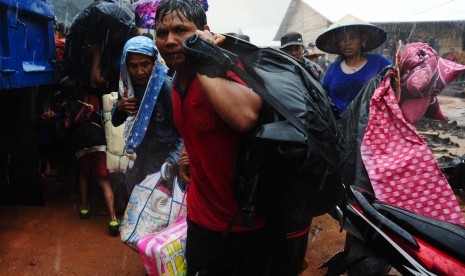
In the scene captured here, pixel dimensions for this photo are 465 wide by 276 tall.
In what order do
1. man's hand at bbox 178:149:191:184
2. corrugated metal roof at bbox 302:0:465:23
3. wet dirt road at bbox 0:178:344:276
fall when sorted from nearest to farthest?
1. man's hand at bbox 178:149:191:184
2. wet dirt road at bbox 0:178:344:276
3. corrugated metal roof at bbox 302:0:465:23

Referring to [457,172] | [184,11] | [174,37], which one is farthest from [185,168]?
[457,172]

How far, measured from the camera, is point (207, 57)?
3.85 ft

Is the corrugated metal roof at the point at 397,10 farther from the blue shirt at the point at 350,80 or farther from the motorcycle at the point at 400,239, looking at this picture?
the motorcycle at the point at 400,239

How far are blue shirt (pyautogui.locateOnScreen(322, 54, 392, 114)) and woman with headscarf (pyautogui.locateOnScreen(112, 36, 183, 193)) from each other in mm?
1665

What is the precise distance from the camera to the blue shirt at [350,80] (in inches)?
133

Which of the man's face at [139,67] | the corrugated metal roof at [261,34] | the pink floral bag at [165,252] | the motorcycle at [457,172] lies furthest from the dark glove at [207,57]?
the corrugated metal roof at [261,34]

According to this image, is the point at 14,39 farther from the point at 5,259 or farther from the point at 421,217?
the point at 421,217

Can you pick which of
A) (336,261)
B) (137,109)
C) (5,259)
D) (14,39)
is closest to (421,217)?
(336,261)

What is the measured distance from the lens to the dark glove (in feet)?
3.84

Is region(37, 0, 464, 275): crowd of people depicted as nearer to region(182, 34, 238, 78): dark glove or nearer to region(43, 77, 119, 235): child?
region(182, 34, 238, 78): dark glove

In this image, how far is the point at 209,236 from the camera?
62.4 inches

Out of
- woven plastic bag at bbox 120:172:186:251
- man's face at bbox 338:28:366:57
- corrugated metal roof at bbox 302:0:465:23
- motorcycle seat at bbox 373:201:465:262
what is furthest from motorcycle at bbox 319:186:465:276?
corrugated metal roof at bbox 302:0:465:23

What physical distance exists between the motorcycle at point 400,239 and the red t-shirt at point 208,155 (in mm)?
545

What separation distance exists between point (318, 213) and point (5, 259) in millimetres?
3048
